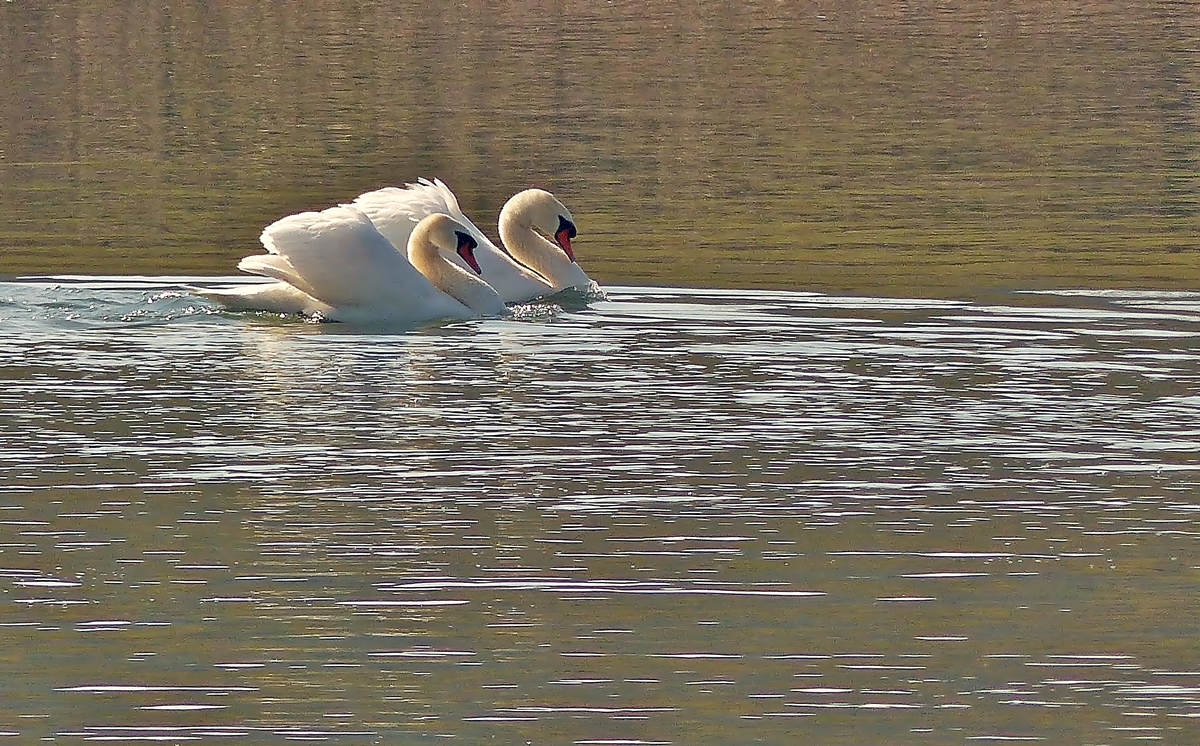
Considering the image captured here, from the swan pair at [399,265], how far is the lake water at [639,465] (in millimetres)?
313

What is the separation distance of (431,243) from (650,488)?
287 inches

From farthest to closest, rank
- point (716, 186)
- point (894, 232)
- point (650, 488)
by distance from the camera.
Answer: point (716, 186)
point (894, 232)
point (650, 488)

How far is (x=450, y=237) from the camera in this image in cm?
1780

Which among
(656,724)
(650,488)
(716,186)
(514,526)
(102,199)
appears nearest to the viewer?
(656,724)

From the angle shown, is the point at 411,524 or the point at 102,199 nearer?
the point at 411,524

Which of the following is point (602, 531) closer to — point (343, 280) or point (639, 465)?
point (639, 465)

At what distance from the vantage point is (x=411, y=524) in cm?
989

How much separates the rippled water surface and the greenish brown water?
157 inches

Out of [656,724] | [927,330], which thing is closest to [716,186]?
[927,330]

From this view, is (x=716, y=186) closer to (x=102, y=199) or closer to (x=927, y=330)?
(x=102, y=199)

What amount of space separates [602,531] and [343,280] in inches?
260

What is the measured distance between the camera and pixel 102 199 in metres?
23.9

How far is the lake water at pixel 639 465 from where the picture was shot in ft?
24.8

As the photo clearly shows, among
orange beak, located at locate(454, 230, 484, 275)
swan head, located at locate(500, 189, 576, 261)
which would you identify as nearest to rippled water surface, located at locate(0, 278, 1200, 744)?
orange beak, located at locate(454, 230, 484, 275)
